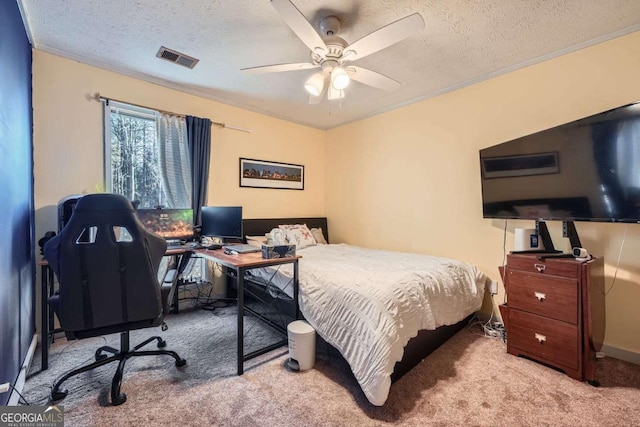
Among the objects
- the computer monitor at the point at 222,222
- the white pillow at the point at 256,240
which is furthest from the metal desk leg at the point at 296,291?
the white pillow at the point at 256,240

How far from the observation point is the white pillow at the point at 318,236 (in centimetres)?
418

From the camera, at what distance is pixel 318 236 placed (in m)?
4.24

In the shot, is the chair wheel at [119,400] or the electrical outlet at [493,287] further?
the electrical outlet at [493,287]

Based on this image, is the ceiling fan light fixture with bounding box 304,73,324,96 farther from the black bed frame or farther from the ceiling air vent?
the black bed frame

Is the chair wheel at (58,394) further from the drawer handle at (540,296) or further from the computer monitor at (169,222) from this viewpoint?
the drawer handle at (540,296)

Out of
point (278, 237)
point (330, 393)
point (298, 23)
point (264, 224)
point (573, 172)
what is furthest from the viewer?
point (264, 224)

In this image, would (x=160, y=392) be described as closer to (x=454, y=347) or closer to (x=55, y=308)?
(x=55, y=308)

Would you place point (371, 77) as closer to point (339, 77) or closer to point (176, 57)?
point (339, 77)

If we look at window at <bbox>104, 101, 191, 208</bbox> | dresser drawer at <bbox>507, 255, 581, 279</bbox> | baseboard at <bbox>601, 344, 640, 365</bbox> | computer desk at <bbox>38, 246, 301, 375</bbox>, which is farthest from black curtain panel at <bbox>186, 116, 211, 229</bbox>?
baseboard at <bbox>601, 344, 640, 365</bbox>

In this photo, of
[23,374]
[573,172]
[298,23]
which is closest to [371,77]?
[298,23]

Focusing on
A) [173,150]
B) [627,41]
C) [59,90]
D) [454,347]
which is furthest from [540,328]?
[59,90]

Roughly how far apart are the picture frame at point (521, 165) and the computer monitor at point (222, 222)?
2.55 m

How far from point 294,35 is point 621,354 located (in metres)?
3.59

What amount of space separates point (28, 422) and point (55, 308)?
58 centimetres
